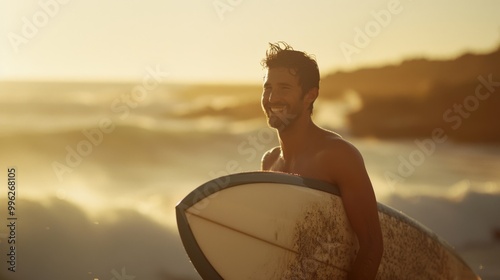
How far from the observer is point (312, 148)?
4.21 m

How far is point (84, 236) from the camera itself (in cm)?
1316

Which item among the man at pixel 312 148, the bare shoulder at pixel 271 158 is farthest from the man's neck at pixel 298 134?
the bare shoulder at pixel 271 158

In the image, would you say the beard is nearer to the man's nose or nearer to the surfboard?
the man's nose

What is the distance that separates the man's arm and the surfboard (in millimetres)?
73

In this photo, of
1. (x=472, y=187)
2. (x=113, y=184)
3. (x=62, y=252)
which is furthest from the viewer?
(x=113, y=184)

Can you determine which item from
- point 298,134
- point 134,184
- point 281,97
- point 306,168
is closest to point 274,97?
point 281,97

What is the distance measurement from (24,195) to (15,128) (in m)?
8.73

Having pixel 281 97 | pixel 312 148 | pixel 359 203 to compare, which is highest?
pixel 281 97

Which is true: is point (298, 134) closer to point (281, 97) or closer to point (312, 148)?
point (312, 148)

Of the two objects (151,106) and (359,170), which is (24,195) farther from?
(359,170)

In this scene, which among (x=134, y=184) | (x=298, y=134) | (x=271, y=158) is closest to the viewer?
(x=298, y=134)

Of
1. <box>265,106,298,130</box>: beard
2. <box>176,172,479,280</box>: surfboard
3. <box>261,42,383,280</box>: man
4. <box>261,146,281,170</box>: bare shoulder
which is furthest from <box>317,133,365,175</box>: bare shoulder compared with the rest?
<box>261,146,281,170</box>: bare shoulder

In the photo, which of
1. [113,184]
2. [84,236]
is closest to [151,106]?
[113,184]

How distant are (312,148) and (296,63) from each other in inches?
20.4
